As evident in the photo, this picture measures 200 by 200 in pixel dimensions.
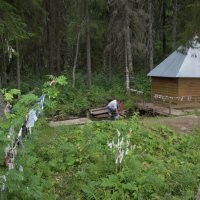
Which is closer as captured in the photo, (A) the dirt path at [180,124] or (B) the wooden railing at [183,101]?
(A) the dirt path at [180,124]

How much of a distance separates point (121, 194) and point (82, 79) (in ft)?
77.4

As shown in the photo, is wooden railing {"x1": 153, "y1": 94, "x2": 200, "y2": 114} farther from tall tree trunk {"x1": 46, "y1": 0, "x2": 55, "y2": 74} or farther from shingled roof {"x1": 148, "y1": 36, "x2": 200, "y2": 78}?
tall tree trunk {"x1": 46, "y1": 0, "x2": 55, "y2": 74}

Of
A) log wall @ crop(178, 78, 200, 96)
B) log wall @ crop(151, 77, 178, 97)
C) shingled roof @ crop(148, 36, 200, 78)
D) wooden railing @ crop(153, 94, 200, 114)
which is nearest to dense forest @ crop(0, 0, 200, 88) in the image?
shingled roof @ crop(148, 36, 200, 78)

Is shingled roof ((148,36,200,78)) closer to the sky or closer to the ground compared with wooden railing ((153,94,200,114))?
closer to the sky

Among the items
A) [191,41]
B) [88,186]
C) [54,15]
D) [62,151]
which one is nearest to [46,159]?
[62,151]

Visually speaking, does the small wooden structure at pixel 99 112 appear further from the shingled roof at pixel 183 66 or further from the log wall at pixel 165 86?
the shingled roof at pixel 183 66

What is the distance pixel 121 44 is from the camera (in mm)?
27234

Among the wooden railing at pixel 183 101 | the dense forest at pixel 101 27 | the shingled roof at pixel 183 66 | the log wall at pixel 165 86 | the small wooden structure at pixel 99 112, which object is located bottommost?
the small wooden structure at pixel 99 112

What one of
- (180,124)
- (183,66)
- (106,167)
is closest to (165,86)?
(183,66)

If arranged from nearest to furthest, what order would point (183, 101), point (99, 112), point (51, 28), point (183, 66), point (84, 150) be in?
point (84, 150) < point (99, 112) < point (183, 101) < point (183, 66) < point (51, 28)

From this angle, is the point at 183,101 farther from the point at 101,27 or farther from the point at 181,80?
the point at 101,27

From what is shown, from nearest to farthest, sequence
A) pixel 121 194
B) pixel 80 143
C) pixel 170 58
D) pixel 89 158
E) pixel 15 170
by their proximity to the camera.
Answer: pixel 15 170 < pixel 121 194 < pixel 89 158 < pixel 80 143 < pixel 170 58

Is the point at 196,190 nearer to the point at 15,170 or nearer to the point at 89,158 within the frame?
the point at 89,158

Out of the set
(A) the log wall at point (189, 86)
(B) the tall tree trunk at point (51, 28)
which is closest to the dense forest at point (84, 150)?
(A) the log wall at point (189, 86)
